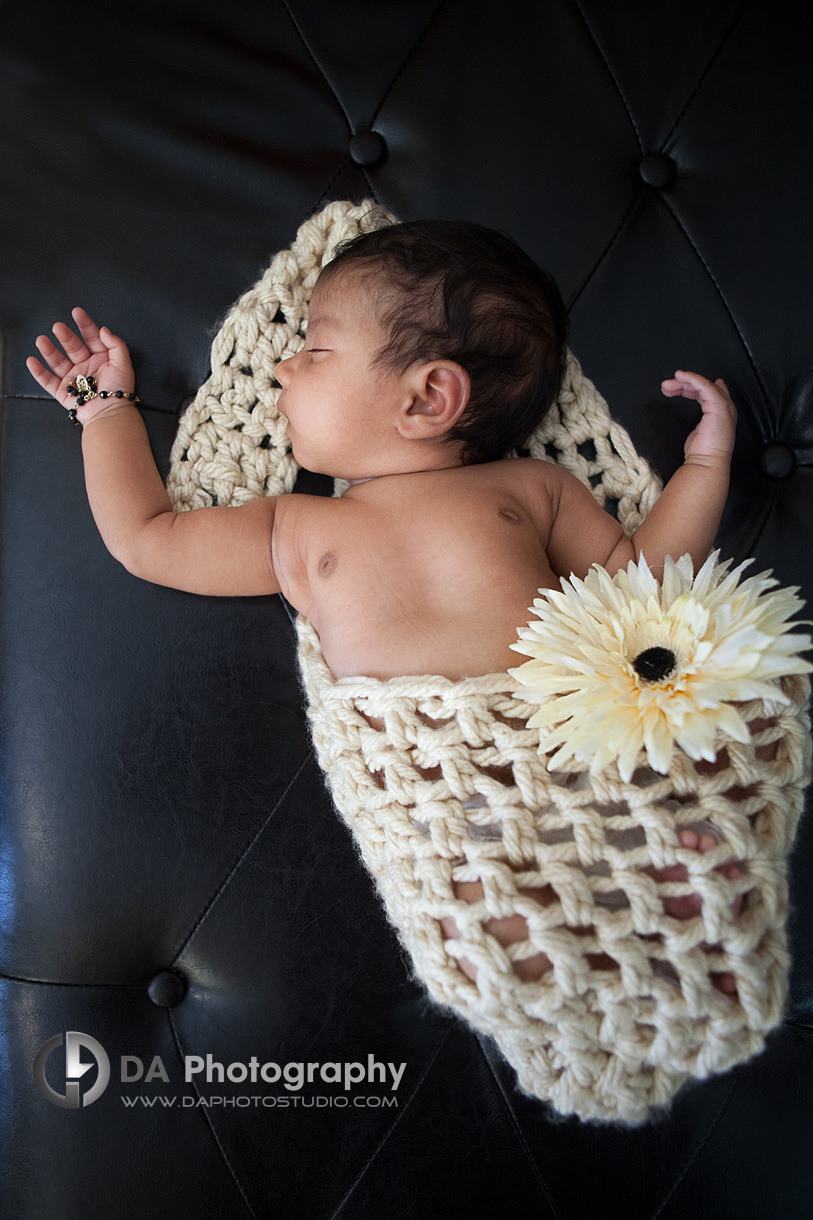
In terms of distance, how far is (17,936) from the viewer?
872mm

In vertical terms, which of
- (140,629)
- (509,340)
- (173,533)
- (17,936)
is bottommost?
(17,936)

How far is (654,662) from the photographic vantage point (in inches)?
26.6

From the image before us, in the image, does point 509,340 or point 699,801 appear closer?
point 699,801

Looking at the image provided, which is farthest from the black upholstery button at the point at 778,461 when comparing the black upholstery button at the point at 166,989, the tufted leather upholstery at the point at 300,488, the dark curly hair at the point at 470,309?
the black upholstery button at the point at 166,989

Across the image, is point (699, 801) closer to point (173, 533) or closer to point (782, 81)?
point (173, 533)

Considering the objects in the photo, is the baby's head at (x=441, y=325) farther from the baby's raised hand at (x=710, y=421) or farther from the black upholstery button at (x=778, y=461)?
the black upholstery button at (x=778, y=461)

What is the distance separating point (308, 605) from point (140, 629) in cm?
19

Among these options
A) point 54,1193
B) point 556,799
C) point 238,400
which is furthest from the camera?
point 238,400

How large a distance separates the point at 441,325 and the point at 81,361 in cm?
41

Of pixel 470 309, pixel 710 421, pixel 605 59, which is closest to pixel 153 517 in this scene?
pixel 470 309

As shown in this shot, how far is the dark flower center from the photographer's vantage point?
673 millimetres

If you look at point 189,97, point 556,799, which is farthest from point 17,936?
point 189,97

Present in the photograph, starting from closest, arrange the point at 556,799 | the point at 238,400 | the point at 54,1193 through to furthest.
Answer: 1. the point at 556,799
2. the point at 54,1193
3. the point at 238,400

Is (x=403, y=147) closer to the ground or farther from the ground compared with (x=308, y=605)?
farther from the ground
